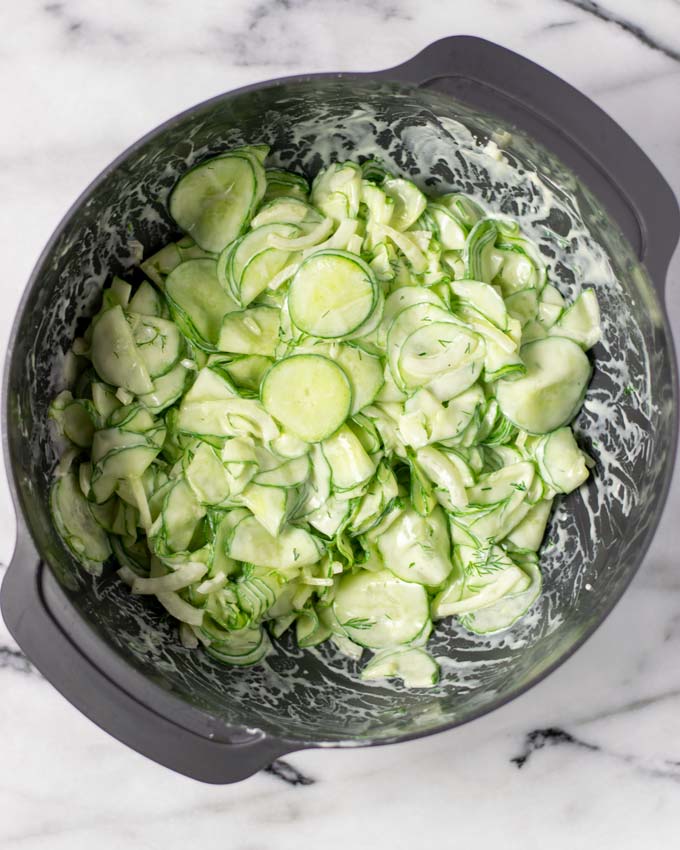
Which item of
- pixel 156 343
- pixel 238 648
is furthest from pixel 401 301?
pixel 238 648

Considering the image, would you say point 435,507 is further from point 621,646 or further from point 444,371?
point 621,646

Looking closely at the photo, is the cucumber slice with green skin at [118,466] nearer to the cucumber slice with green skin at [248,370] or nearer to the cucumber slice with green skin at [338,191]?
the cucumber slice with green skin at [248,370]

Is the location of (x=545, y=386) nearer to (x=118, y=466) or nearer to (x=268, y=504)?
(x=268, y=504)

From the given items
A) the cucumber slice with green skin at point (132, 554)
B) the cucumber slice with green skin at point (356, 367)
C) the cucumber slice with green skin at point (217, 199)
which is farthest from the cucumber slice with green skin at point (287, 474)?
the cucumber slice with green skin at point (217, 199)

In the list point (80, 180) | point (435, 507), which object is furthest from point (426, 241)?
point (80, 180)

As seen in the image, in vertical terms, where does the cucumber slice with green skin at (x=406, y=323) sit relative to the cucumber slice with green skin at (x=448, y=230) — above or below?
below

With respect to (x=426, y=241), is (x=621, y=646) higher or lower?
lower

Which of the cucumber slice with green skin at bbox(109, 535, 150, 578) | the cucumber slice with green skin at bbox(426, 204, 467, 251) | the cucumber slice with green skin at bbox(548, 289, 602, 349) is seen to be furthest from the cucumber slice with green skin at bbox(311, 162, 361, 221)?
the cucumber slice with green skin at bbox(109, 535, 150, 578)
